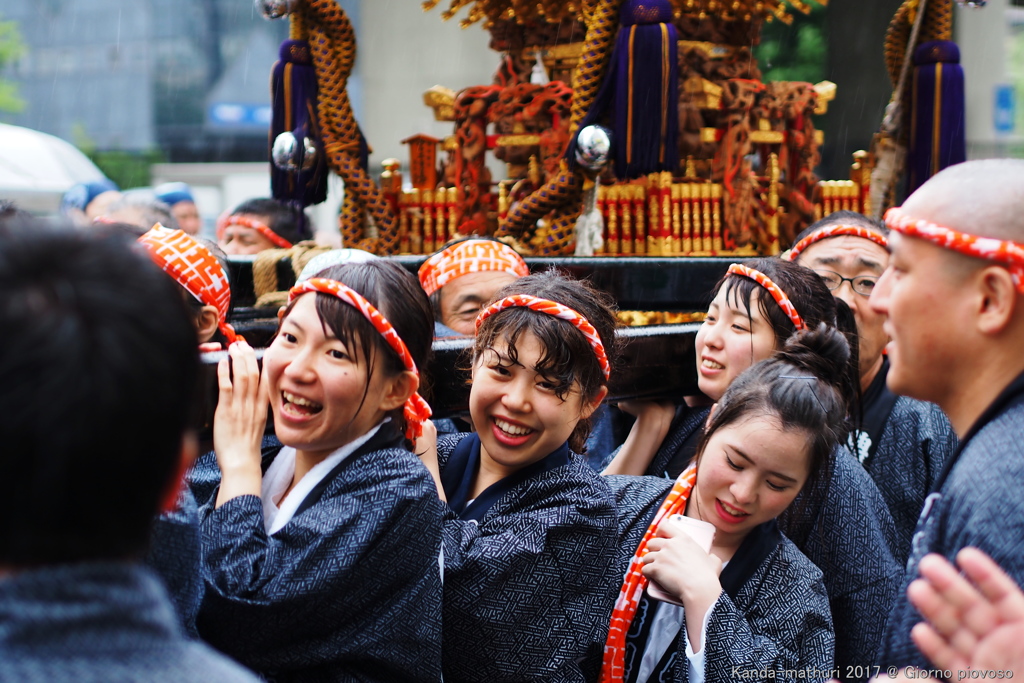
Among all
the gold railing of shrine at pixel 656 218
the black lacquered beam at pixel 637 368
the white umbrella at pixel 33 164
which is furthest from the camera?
the white umbrella at pixel 33 164

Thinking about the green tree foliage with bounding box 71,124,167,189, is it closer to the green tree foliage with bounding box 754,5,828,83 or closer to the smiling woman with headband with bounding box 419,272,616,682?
the green tree foliage with bounding box 754,5,828,83

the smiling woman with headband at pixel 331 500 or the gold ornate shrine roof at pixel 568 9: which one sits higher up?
the gold ornate shrine roof at pixel 568 9

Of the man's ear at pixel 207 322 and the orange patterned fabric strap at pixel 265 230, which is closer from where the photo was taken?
the man's ear at pixel 207 322

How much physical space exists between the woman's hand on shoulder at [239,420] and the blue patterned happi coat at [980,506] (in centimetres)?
105

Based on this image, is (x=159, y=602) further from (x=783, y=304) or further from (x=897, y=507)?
(x=897, y=507)

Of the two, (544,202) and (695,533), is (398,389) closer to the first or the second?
(695,533)

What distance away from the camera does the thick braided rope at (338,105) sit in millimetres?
5668

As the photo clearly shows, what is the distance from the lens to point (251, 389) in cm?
188

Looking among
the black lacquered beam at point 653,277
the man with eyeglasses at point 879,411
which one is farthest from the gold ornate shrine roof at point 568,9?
the man with eyeglasses at point 879,411

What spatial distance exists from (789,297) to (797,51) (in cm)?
934

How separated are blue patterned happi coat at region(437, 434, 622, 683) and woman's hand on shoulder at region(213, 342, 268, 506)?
0.43 metres

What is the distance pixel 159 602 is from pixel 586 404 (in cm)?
152

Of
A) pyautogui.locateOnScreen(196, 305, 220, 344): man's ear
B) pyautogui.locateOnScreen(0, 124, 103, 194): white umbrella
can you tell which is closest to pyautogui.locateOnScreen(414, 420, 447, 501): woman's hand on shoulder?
pyautogui.locateOnScreen(196, 305, 220, 344): man's ear

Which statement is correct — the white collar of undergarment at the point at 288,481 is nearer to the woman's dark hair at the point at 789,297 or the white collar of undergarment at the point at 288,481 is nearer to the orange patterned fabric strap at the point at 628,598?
the orange patterned fabric strap at the point at 628,598
